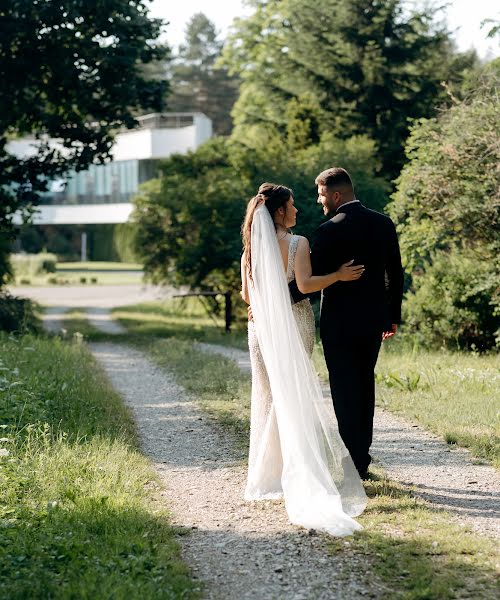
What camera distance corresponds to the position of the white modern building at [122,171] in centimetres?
6406

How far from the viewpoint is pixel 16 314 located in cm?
1998

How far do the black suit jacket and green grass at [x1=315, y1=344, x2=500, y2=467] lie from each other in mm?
1949

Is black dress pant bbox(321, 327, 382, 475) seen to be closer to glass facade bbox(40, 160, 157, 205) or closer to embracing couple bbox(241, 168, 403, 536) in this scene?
embracing couple bbox(241, 168, 403, 536)

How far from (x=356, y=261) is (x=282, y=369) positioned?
3.13 feet

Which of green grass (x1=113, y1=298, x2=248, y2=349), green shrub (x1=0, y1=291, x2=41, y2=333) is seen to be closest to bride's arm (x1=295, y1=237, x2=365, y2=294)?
green grass (x1=113, y1=298, x2=248, y2=349)

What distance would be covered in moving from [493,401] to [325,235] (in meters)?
4.34

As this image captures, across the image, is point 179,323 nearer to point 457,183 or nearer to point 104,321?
point 104,321

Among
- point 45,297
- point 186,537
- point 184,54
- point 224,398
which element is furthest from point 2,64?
point 184,54

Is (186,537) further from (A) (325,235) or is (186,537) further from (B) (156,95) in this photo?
(B) (156,95)

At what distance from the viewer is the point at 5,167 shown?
68.5ft

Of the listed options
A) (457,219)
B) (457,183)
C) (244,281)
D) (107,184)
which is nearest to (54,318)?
(457,219)

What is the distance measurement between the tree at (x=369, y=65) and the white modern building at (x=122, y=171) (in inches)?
1241

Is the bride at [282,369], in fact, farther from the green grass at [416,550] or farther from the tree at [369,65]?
the tree at [369,65]

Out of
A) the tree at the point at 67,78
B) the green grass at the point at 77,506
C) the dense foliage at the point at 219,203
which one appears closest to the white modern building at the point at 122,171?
the dense foliage at the point at 219,203
